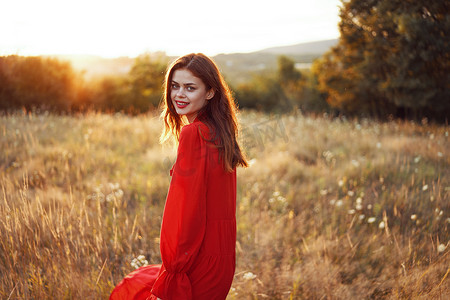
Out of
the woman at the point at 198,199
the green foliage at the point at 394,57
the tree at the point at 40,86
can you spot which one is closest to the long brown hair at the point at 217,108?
the woman at the point at 198,199

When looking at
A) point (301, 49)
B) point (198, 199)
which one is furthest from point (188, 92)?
point (301, 49)

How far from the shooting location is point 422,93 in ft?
33.2

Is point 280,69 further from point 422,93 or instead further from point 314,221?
point 314,221

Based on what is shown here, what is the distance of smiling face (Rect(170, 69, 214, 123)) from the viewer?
1641 mm

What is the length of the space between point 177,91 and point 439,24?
32.8 ft

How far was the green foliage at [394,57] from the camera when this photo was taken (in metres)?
9.03

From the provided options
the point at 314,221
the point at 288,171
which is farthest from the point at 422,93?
the point at 314,221

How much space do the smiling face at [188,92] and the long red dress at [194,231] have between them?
191 millimetres

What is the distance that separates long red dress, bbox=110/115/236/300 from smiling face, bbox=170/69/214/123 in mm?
191

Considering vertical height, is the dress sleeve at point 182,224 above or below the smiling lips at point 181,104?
below

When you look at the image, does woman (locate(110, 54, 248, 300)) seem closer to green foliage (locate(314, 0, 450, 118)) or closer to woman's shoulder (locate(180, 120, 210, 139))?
woman's shoulder (locate(180, 120, 210, 139))

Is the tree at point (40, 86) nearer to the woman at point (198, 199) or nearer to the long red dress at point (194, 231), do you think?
the woman at point (198, 199)

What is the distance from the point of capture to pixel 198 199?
1.42m

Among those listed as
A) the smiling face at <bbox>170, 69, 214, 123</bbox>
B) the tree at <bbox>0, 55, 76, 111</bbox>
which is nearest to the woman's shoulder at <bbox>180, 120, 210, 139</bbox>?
the smiling face at <bbox>170, 69, 214, 123</bbox>
